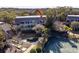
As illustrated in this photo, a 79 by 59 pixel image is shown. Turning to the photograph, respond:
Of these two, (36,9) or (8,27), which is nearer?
(8,27)

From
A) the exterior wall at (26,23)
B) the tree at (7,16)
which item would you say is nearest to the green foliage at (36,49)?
the exterior wall at (26,23)

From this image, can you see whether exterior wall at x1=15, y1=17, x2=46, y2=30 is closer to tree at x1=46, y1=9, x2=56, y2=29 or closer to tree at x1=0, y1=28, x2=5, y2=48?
tree at x1=46, y1=9, x2=56, y2=29

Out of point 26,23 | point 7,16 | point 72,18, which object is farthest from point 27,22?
point 72,18

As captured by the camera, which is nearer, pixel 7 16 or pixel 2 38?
pixel 2 38

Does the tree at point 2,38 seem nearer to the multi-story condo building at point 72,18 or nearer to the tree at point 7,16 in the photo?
the tree at point 7,16

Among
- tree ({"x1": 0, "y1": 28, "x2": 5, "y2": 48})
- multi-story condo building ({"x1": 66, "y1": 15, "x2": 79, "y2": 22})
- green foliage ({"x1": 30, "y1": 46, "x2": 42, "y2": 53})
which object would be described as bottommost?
green foliage ({"x1": 30, "y1": 46, "x2": 42, "y2": 53})

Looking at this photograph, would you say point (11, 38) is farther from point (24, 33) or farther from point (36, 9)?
point (36, 9)

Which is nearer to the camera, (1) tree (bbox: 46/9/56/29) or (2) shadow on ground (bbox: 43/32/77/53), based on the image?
(2) shadow on ground (bbox: 43/32/77/53)

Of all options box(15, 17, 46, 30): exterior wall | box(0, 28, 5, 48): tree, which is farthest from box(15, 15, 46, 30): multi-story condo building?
box(0, 28, 5, 48): tree

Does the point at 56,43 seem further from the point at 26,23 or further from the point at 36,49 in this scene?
the point at 26,23
